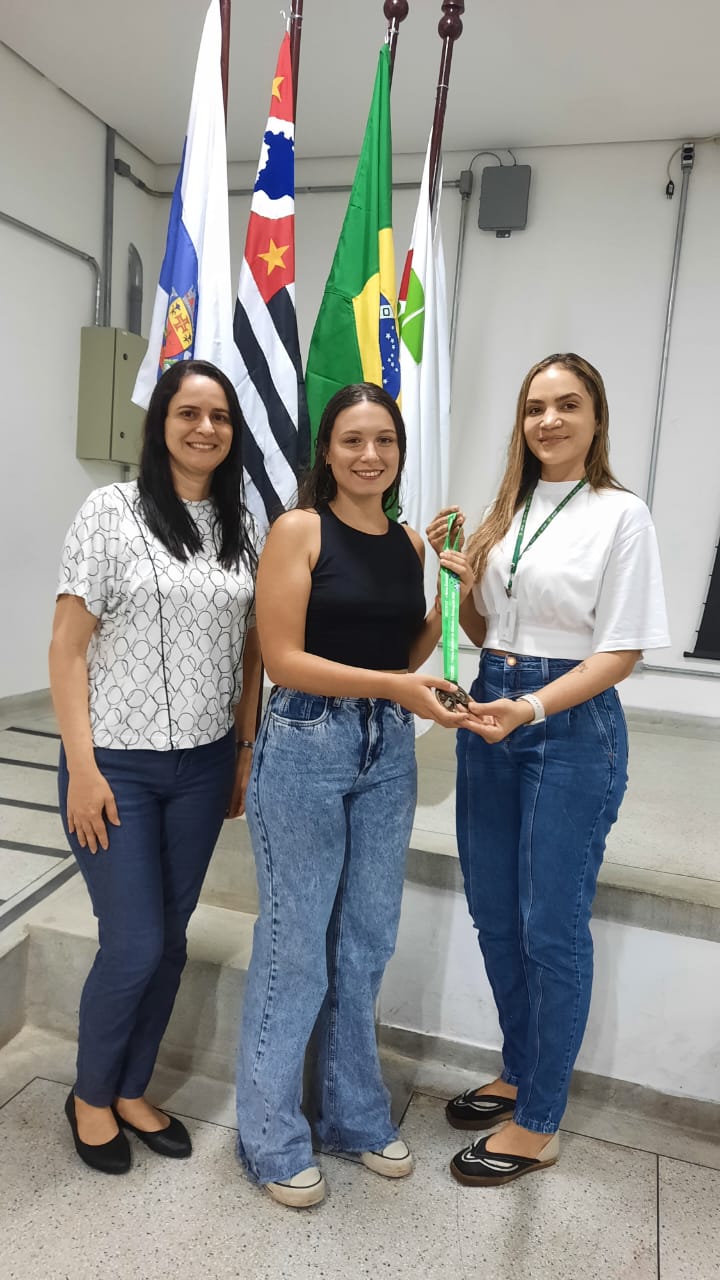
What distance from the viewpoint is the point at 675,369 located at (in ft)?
14.0

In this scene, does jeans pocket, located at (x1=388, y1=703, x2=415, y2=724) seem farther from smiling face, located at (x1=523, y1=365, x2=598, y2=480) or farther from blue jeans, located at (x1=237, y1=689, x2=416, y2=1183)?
smiling face, located at (x1=523, y1=365, x2=598, y2=480)

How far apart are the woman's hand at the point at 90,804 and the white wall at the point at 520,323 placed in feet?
9.63

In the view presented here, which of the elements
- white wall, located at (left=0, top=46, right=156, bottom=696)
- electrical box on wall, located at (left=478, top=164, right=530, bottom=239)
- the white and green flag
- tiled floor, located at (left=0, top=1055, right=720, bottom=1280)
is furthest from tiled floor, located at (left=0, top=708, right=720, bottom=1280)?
electrical box on wall, located at (left=478, top=164, right=530, bottom=239)

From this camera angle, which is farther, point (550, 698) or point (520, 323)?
point (520, 323)

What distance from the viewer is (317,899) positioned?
1.58 meters

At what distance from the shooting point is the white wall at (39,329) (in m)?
3.99

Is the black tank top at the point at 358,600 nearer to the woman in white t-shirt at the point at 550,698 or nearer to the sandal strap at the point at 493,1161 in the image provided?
the woman in white t-shirt at the point at 550,698

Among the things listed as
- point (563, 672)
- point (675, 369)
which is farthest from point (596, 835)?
point (675, 369)

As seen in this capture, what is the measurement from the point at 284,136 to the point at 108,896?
6.57 feet

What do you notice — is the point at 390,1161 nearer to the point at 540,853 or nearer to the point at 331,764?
the point at 540,853

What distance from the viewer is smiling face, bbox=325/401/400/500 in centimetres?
150

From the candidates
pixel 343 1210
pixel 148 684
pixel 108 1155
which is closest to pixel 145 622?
pixel 148 684

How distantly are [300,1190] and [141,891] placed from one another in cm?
67

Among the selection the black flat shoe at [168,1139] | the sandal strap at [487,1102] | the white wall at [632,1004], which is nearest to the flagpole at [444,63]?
the white wall at [632,1004]
